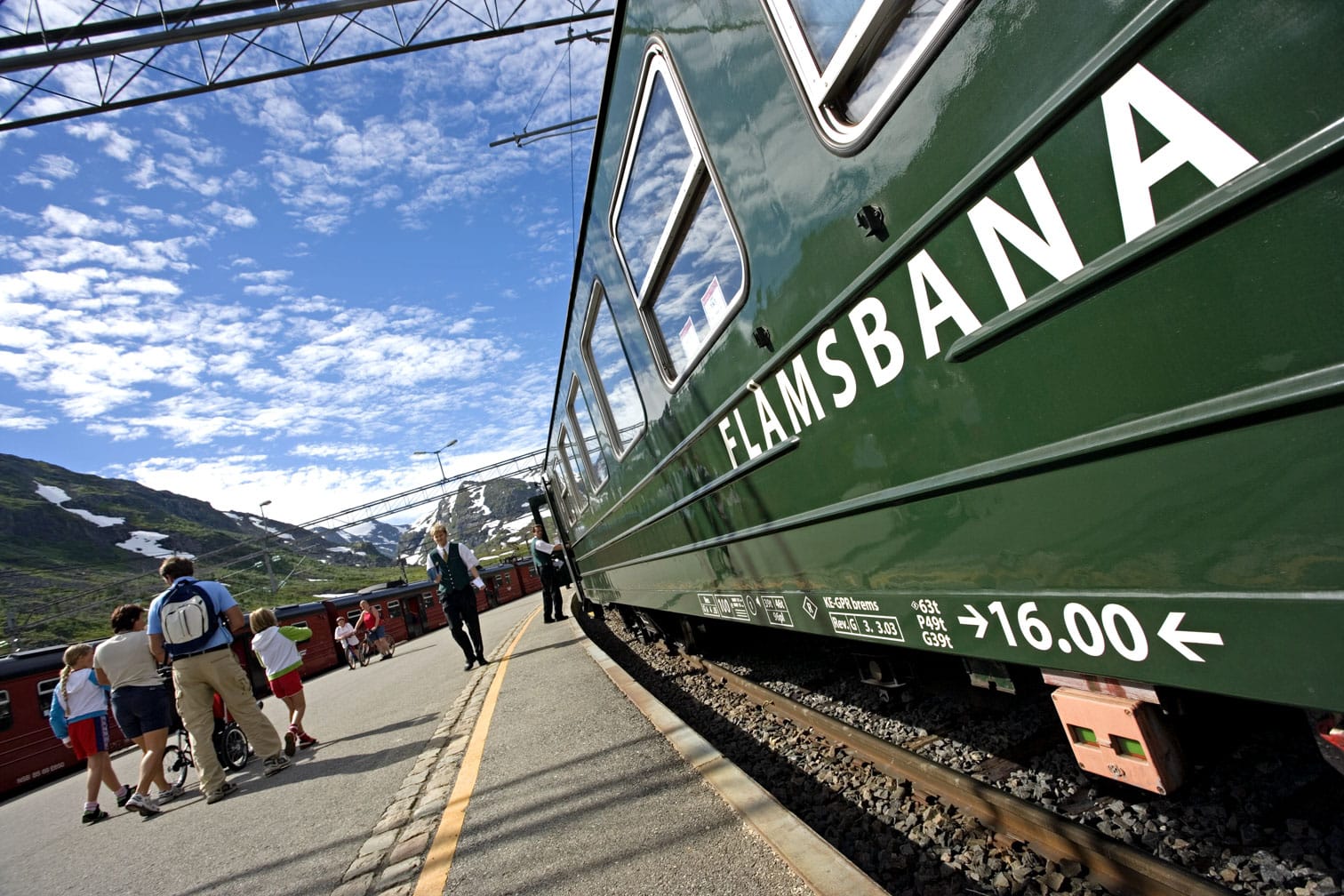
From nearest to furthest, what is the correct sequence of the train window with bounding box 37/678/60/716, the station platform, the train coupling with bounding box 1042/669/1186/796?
the train coupling with bounding box 1042/669/1186/796 → the station platform → the train window with bounding box 37/678/60/716

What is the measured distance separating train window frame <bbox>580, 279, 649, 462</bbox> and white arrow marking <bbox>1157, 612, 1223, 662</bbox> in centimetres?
322

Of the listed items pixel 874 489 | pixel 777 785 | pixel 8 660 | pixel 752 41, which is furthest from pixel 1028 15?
pixel 8 660

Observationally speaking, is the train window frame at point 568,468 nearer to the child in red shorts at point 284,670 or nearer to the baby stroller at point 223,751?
the child in red shorts at point 284,670

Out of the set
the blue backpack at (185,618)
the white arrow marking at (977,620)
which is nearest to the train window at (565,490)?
the blue backpack at (185,618)

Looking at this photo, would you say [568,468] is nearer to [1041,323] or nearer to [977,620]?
[977,620]

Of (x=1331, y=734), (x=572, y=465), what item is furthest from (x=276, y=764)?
(x=1331, y=734)

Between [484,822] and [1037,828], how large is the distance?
2.34m

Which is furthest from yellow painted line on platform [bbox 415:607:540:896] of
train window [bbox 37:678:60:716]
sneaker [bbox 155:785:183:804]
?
train window [bbox 37:678:60:716]

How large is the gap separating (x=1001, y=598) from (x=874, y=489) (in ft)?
1.66

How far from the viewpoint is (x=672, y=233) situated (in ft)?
10.5

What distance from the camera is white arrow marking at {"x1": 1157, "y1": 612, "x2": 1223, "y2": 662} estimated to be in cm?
143

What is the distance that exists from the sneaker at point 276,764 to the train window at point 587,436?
11.0ft

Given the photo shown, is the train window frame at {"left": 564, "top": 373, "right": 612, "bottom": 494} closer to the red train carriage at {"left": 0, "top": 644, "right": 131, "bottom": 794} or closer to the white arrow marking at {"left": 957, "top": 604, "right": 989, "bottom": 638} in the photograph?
the white arrow marking at {"left": 957, "top": 604, "right": 989, "bottom": 638}

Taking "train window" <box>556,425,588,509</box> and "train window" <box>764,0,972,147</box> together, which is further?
"train window" <box>556,425,588,509</box>
